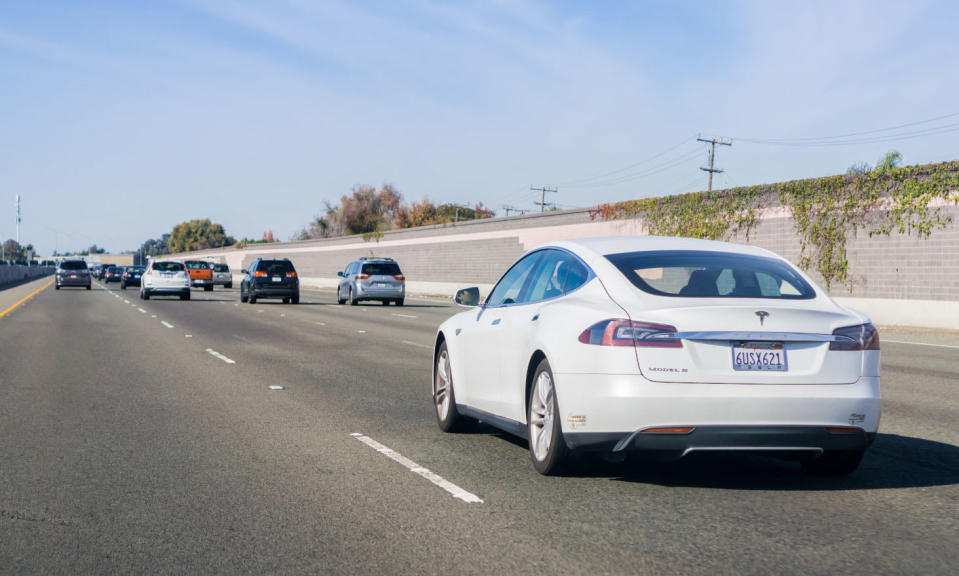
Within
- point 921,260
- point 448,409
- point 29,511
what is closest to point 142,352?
point 448,409

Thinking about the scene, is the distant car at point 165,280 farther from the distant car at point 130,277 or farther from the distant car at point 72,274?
the distant car at point 72,274

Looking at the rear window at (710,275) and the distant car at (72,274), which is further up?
the rear window at (710,275)

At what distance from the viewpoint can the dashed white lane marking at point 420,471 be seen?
6.26 meters

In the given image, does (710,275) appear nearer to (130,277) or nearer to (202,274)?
(202,274)

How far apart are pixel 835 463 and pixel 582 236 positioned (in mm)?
38182

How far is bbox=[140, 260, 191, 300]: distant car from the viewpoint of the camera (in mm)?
41125

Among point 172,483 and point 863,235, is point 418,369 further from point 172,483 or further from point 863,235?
point 863,235

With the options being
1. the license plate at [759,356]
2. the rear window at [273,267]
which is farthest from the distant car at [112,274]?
the license plate at [759,356]

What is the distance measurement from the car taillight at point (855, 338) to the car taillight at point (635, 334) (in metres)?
1.01

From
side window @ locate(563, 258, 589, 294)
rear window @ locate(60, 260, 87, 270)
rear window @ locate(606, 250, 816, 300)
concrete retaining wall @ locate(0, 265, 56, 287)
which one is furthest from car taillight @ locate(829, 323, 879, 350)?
concrete retaining wall @ locate(0, 265, 56, 287)

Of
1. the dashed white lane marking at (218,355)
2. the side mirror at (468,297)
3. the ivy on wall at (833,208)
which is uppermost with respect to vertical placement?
the ivy on wall at (833,208)

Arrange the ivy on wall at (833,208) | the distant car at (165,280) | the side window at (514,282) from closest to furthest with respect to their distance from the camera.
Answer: the side window at (514,282)
the ivy on wall at (833,208)
the distant car at (165,280)

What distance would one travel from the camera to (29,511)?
5.91 m

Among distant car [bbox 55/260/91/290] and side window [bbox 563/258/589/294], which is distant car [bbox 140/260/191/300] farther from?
side window [bbox 563/258/589/294]
